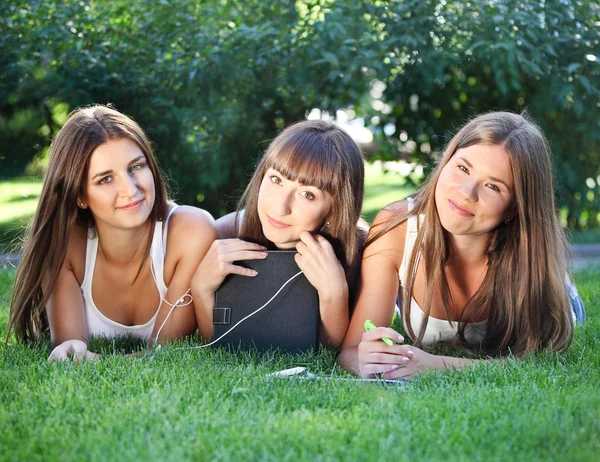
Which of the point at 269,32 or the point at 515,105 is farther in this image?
the point at 515,105

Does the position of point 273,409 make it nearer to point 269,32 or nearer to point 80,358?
point 80,358

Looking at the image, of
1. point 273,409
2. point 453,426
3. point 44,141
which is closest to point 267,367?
point 273,409

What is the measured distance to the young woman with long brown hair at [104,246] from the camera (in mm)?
3545

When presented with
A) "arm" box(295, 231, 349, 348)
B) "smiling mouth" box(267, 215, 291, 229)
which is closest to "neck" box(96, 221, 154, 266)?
"smiling mouth" box(267, 215, 291, 229)

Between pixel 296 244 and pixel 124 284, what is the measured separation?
0.88m

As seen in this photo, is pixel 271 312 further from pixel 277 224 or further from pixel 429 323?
pixel 429 323

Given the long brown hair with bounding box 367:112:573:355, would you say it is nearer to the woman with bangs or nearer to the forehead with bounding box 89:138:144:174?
the woman with bangs

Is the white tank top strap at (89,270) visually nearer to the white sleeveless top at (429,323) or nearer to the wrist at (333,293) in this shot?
the wrist at (333,293)

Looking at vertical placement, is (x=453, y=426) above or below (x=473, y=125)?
Result: below

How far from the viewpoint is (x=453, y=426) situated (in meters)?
2.45

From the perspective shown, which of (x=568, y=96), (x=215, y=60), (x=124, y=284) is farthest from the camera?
(x=568, y=96)

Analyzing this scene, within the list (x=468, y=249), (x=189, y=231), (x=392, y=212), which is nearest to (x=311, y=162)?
(x=392, y=212)

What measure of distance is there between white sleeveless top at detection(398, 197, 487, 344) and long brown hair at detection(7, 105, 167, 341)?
4.42ft

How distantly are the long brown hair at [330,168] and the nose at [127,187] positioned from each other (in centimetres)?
55
